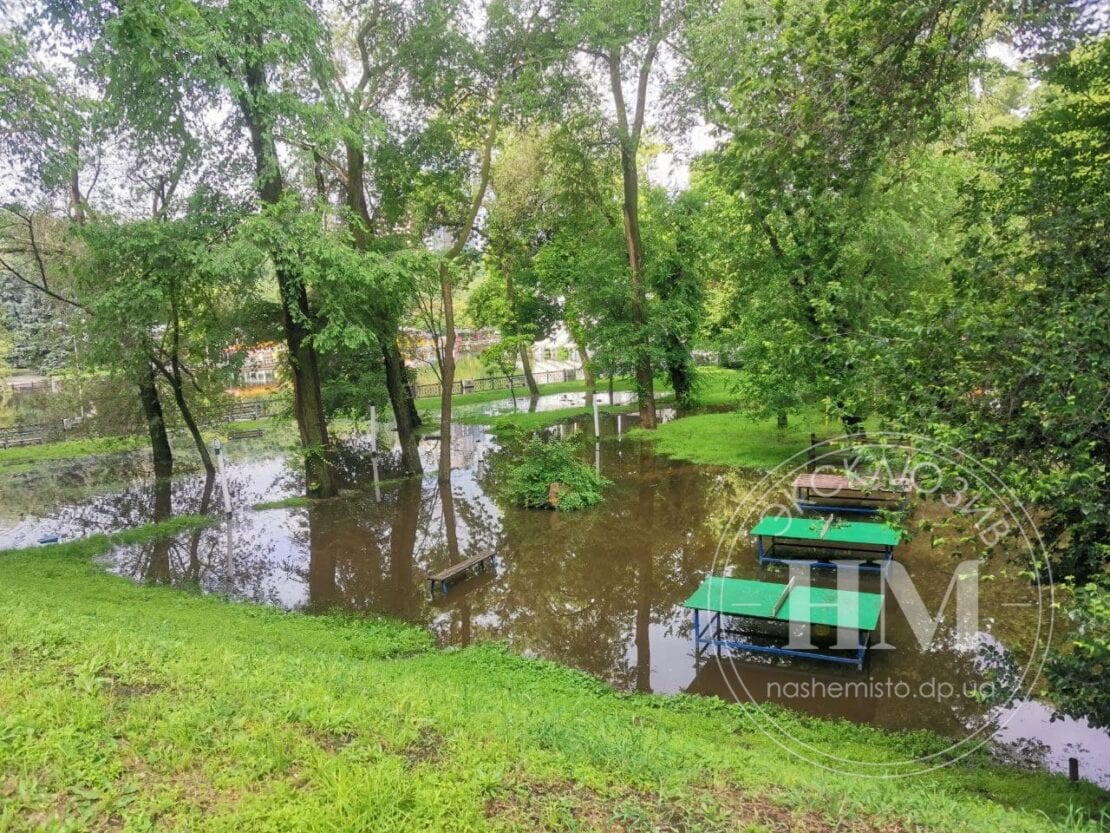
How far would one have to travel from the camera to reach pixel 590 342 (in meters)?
22.5

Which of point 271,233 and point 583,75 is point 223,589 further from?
point 583,75

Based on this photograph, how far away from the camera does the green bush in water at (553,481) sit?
45.4ft

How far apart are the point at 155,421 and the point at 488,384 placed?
64.5 ft

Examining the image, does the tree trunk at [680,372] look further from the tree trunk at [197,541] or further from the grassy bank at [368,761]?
the grassy bank at [368,761]

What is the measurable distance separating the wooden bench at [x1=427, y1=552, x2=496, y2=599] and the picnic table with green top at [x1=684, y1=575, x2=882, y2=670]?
3510 millimetres

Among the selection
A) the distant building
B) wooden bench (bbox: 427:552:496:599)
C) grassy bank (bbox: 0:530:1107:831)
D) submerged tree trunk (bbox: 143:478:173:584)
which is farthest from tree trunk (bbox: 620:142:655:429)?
grassy bank (bbox: 0:530:1107:831)

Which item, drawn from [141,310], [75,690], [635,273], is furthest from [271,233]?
[635,273]

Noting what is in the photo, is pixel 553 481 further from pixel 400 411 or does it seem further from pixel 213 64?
pixel 213 64

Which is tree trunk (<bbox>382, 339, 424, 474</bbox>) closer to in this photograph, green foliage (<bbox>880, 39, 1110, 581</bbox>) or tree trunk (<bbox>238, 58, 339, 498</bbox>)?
tree trunk (<bbox>238, 58, 339, 498</bbox>)

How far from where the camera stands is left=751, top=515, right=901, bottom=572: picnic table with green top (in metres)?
9.80

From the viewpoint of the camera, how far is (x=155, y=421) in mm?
18547

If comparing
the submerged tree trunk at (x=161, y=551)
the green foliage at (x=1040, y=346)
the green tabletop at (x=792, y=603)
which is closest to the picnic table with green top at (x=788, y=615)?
the green tabletop at (x=792, y=603)

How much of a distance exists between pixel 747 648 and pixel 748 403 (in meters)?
11.5

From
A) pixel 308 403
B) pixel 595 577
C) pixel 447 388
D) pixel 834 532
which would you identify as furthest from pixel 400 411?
pixel 834 532
